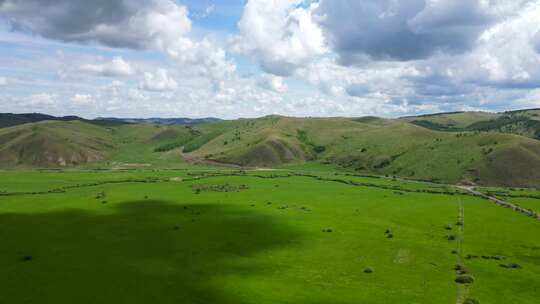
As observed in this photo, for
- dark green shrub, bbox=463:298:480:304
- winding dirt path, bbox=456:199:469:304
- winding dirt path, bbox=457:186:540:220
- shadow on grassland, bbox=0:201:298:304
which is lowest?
shadow on grassland, bbox=0:201:298:304

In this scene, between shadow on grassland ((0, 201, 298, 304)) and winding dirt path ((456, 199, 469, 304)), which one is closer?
winding dirt path ((456, 199, 469, 304))

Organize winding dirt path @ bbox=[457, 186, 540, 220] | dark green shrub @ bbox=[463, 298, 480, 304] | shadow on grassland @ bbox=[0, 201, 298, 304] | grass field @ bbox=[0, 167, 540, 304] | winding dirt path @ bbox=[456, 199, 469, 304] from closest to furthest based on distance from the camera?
1. dark green shrub @ bbox=[463, 298, 480, 304]
2. winding dirt path @ bbox=[456, 199, 469, 304]
3. shadow on grassland @ bbox=[0, 201, 298, 304]
4. grass field @ bbox=[0, 167, 540, 304]
5. winding dirt path @ bbox=[457, 186, 540, 220]

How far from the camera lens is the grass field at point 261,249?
204 ft

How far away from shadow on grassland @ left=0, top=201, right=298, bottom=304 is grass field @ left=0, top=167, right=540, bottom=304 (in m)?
0.28

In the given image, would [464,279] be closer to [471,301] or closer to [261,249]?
[471,301]

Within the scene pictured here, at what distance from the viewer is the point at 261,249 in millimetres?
87688

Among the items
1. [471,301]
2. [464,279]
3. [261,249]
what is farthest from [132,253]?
[464,279]

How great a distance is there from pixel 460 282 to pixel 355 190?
117 m

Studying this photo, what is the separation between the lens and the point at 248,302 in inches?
2272

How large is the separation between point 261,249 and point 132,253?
89.9 ft

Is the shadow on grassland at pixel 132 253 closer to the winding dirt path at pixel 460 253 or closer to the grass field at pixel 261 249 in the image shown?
the grass field at pixel 261 249

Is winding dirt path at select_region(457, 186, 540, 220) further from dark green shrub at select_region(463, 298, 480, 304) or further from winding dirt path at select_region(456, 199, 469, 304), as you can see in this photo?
dark green shrub at select_region(463, 298, 480, 304)

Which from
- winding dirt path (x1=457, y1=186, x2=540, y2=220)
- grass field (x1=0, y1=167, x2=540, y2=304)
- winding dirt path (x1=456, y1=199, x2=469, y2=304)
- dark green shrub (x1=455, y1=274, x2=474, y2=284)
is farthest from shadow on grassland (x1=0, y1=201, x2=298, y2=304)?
winding dirt path (x1=457, y1=186, x2=540, y2=220)

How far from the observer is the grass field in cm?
6222
